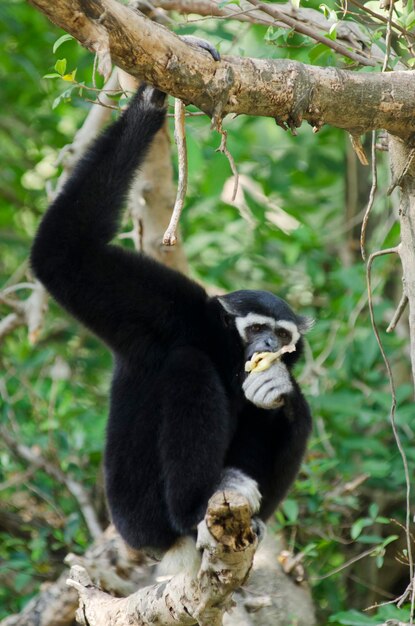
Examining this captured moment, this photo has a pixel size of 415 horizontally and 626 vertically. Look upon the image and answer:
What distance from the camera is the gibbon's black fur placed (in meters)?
3.88

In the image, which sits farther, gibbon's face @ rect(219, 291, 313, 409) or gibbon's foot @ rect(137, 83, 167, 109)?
gibbon's face @ rect(219, 291, 313, 409)

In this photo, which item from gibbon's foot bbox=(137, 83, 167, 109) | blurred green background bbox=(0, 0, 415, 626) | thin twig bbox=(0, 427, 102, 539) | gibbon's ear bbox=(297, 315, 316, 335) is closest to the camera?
gibbon's foot bbox=(137, 83, 167, 109)

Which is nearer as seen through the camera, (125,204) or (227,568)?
(227,568)

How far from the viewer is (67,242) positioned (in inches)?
155

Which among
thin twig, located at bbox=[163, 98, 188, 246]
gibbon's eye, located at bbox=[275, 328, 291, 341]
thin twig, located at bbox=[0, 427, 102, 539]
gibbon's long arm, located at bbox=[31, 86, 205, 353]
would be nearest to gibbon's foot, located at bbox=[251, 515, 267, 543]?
gibbon's eye, located at bbox=[275, 328, 291, 341]

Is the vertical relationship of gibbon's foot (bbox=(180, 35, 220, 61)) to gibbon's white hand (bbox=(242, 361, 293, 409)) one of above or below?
above

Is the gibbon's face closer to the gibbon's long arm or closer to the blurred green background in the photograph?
the gibbon's long arm

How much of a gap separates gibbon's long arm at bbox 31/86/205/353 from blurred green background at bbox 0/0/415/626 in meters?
1.09

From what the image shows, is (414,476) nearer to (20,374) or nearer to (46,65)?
(20,374)

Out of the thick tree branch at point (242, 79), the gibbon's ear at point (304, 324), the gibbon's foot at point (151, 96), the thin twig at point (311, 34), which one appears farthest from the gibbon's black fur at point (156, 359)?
the thick tree branch at point (242, 79)

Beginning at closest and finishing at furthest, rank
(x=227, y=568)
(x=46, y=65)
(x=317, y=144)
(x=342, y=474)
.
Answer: (x=227, y=568), (x=342, y=474), (x=46, y=65), (x=317, y=144)

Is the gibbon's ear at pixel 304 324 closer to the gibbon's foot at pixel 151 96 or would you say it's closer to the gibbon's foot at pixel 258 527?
the gibbon's foot at pixel 258 527

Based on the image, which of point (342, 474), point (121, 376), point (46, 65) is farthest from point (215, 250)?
point (121, 376)

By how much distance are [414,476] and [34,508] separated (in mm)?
3217
